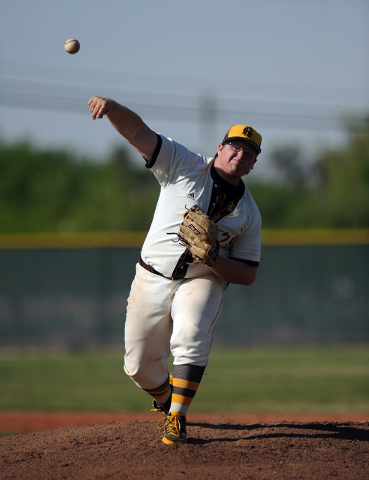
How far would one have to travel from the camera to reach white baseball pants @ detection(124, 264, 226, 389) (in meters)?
3.57

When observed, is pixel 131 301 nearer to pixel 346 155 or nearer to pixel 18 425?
pixel 18 425

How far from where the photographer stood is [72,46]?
4199 mm

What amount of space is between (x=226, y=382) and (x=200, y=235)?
6.87m

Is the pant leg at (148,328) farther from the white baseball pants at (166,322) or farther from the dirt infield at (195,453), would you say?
the dirt infield at (195,453)

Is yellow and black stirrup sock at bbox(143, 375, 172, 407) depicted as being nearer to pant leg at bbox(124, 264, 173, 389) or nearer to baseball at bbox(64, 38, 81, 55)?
pant leg at bbox(124, 264, 173, 389)

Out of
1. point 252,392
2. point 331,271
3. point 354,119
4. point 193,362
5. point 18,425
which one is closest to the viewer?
point 193,362

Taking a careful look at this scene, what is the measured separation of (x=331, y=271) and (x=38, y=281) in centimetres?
696

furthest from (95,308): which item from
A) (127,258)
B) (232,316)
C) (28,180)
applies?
(28,180)

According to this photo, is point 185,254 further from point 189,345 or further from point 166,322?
point 189,345

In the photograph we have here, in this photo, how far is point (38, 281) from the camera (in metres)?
13.4

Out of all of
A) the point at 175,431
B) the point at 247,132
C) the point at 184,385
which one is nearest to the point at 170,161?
the point at 247,132

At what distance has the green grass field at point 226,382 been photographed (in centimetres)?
788

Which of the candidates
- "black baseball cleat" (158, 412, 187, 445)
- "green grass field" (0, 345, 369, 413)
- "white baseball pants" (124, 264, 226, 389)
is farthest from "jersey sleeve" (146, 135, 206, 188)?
"green grass field" (0, 345, 369, 413)

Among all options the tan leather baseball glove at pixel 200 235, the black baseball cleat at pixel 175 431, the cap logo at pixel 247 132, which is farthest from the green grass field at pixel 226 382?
the cap logo at pixel 247 132
